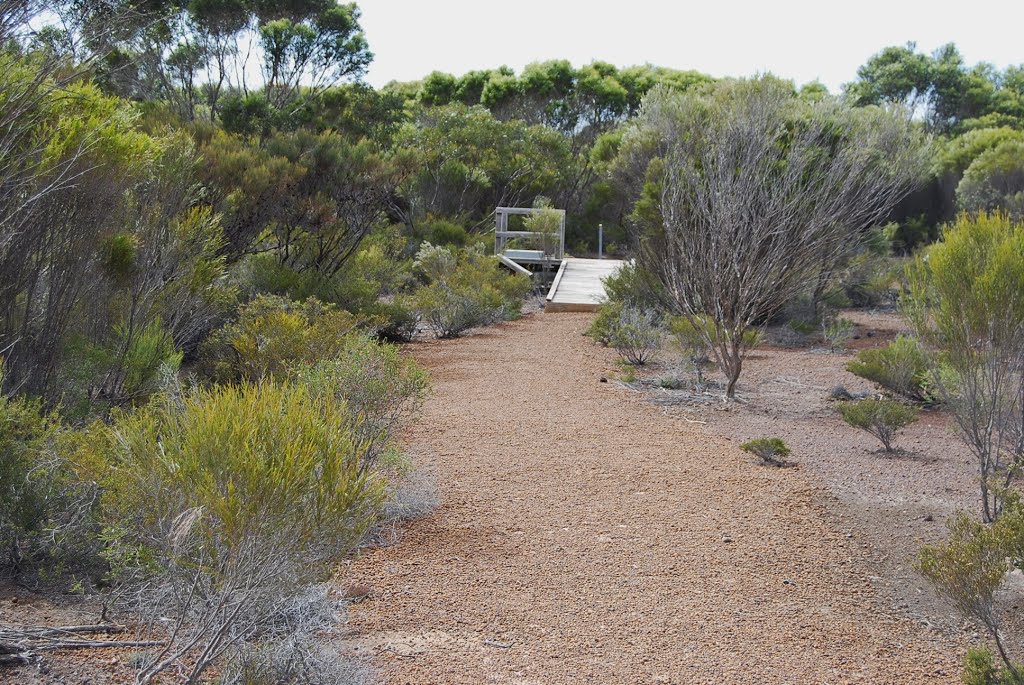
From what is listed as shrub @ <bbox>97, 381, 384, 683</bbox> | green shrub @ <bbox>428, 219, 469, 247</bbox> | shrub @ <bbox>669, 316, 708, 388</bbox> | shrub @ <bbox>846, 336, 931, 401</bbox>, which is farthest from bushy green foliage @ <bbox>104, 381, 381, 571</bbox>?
green shrub @ <bbox>428, 219, 469, 247</bbox>

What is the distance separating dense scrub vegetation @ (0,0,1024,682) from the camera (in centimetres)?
299

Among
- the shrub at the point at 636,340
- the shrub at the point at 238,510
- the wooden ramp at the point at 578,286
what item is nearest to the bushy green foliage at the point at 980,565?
the shrub at the point at 238,510

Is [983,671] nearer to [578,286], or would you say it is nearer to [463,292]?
[463,292]

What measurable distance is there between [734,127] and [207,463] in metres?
8.35

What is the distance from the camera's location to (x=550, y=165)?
28938 millimetres

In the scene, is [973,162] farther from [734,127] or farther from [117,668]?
[117,668]

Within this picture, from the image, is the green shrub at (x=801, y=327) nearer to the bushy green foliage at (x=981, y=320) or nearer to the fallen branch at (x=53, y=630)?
the bushy green foliage at (x=981, y=320)

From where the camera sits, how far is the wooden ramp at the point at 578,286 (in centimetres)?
1738

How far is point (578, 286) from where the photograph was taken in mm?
19094

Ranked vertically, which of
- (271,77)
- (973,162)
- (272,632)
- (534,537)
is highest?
(271,77)

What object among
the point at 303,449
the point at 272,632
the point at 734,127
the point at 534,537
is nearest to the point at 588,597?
the point at 534,537

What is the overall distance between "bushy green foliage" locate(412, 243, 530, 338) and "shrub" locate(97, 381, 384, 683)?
10662mm

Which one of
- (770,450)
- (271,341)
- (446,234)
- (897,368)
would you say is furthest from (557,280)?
(770,450)

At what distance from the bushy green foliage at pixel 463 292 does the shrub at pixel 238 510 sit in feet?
35.0
